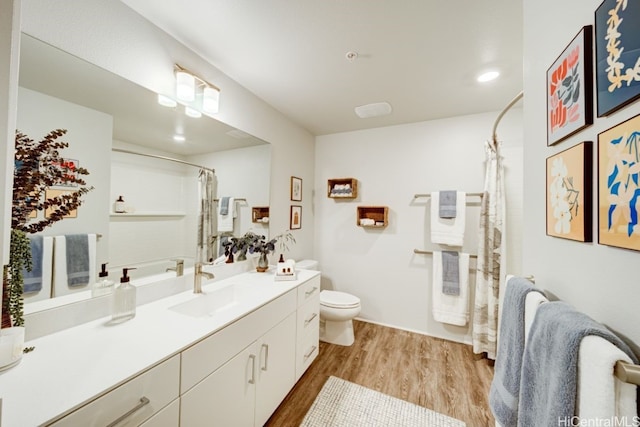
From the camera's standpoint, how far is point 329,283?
3041 millimetres

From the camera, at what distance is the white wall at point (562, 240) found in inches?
19.4

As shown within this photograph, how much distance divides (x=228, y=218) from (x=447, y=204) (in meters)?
2.07

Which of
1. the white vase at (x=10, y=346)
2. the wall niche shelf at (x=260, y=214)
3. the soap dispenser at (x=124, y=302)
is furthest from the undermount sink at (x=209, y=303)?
the wall niche shelf at (x=260, y=214)

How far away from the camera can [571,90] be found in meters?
0.64

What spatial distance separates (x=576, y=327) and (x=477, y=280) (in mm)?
1977

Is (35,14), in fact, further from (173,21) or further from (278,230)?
(278,230)

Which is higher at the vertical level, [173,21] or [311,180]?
[173,21]


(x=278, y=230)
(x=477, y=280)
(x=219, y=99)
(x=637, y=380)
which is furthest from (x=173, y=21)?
(x=477, y=280)

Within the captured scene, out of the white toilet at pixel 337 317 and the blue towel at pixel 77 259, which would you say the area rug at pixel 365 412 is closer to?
the white toilet at pixel 337 317

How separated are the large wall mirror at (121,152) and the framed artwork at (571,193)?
1859 mm

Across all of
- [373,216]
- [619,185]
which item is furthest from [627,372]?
[373,216]

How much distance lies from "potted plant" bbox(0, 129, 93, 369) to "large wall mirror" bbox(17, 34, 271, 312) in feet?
0.11

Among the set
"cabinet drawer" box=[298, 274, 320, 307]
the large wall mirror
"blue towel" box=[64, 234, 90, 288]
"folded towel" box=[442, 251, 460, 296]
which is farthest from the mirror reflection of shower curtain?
"folded towel" box=[442, 251, 460, 296]

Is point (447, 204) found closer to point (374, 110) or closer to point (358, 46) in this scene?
point (374, 110)
